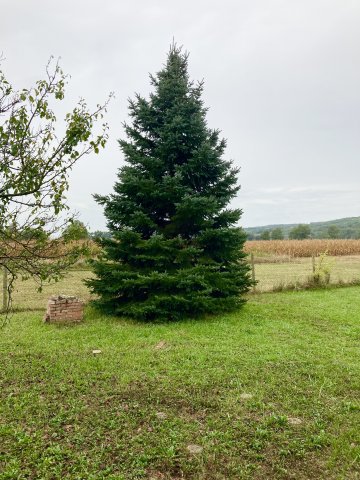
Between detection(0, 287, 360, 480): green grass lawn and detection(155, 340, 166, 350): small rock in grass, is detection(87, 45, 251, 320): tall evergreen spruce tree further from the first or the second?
detection(155, 340, 166, 350): small rock in grass

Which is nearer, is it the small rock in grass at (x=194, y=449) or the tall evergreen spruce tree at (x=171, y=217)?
the small rock in grass at (x=194, y=449)

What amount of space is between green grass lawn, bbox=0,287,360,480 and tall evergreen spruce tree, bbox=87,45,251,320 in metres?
1.11

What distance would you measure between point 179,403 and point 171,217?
5.07 meters

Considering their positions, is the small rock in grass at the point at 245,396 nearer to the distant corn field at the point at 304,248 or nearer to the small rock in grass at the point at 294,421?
the small rock in grass at the point at 294,421

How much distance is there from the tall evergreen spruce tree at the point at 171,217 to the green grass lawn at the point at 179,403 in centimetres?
111

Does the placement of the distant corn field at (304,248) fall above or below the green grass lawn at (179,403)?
above

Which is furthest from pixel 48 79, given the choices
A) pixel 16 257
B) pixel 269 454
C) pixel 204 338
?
pixel 204 338

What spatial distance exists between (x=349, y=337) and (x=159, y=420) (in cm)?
459

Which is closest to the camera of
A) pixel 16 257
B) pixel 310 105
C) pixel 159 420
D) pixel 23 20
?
pixel 16 257

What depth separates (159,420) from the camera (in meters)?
3.35

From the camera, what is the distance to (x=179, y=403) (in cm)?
373

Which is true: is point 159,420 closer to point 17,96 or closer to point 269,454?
point 269,454

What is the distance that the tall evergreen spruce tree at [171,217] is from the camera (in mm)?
7672

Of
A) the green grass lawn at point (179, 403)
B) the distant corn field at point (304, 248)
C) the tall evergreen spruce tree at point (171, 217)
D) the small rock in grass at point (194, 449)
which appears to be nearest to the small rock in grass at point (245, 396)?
the green grass lawn at point (179, 403)
